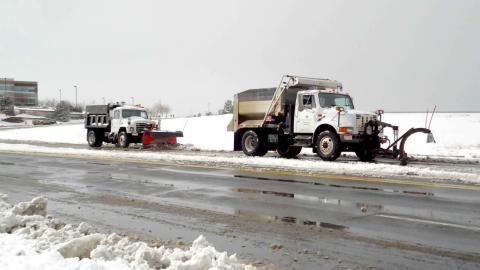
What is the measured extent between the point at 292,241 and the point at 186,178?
6756 mm

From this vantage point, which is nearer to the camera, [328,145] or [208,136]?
[328,145]

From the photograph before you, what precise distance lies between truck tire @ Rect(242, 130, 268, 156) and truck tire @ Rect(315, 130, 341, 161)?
3065mm

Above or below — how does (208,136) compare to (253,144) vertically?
below

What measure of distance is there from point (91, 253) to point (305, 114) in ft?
47.2

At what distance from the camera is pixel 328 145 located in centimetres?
1727

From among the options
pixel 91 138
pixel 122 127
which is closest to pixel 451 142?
pixel 122 127

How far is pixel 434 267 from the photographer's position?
479 centimetres

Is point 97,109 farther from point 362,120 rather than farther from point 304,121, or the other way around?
point 362,120

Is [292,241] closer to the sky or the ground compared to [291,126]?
closer to the ground

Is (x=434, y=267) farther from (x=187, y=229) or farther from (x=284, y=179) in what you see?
(x=284, y=179)

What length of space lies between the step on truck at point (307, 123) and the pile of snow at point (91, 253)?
484 inches

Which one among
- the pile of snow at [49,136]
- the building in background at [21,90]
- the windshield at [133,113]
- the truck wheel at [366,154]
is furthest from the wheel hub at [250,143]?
the building in background at [21,90]

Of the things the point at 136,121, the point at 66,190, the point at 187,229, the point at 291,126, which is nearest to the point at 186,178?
the point at 66,190

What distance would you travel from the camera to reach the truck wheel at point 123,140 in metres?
27.2
